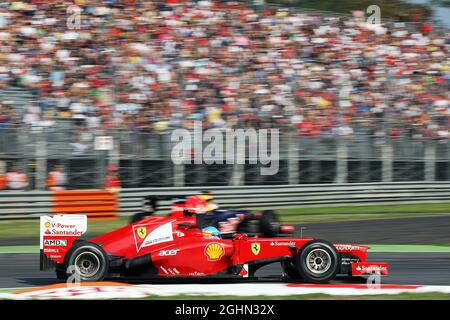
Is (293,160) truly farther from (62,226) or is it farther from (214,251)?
(62,226)

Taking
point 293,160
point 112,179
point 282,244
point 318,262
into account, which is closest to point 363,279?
point 318,262

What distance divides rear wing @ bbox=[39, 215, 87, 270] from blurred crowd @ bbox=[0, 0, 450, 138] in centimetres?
690

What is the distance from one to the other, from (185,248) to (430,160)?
527 inches

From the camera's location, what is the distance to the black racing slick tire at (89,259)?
8391 millimetres

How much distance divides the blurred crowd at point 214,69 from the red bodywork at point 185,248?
7027 millimetres

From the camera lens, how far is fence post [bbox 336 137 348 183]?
1889 centimetres

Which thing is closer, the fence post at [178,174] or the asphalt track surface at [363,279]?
the asphalt track surface at [363,279]

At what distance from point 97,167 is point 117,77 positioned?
2122 millimetres

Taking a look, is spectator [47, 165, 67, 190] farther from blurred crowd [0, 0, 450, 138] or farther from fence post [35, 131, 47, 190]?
blurred crowd [0, 0, 450, 138]

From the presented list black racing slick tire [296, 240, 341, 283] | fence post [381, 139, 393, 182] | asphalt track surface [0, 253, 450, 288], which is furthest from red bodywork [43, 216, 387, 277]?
fence post [381, 139, 393, 182]

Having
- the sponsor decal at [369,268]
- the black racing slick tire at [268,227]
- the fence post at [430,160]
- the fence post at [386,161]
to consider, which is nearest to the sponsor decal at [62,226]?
the black racing slick tire at [268,227]

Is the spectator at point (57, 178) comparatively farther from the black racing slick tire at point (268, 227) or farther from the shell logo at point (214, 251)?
the shell logo at point (214, 251)

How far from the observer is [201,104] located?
17.6 meters
